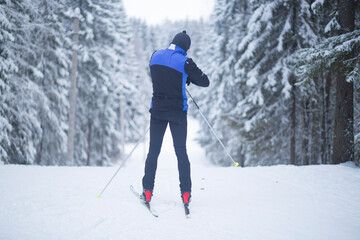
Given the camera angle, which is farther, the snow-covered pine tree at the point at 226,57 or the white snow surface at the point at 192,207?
the snow-covered pine tree at the point at 226,57

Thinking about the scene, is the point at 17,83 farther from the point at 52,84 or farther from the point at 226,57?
the point at 226,57

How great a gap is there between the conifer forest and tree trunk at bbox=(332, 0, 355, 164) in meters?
0.02

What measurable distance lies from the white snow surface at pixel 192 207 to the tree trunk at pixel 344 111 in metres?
A: 0.84

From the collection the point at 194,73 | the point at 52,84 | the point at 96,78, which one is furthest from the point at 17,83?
the point at 194,73

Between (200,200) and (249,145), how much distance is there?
767cm

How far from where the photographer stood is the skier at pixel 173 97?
3.45 metres

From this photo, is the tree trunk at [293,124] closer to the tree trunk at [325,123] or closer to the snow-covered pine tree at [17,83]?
the tree trunk at [325,123]

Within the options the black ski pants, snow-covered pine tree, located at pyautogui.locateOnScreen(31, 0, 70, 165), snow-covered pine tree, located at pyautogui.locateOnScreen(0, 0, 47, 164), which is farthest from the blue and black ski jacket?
snow-covered pine tree, located at pyautogui.locateOnScreen(31, 0, 70, 165)

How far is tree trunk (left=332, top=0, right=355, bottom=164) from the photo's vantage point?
6270 mm

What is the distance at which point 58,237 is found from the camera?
2516mm

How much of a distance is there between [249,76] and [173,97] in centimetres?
816

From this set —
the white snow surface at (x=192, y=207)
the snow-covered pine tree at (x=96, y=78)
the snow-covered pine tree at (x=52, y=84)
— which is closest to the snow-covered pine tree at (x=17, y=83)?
the snow-covered pine tree at (x=52, y=84)

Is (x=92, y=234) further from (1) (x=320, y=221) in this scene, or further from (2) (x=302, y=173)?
(2) (x=302, y=173)

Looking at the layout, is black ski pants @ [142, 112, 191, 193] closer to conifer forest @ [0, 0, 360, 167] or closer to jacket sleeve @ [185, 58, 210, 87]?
jacket sleeve @ [185, 58, 210, 87]
